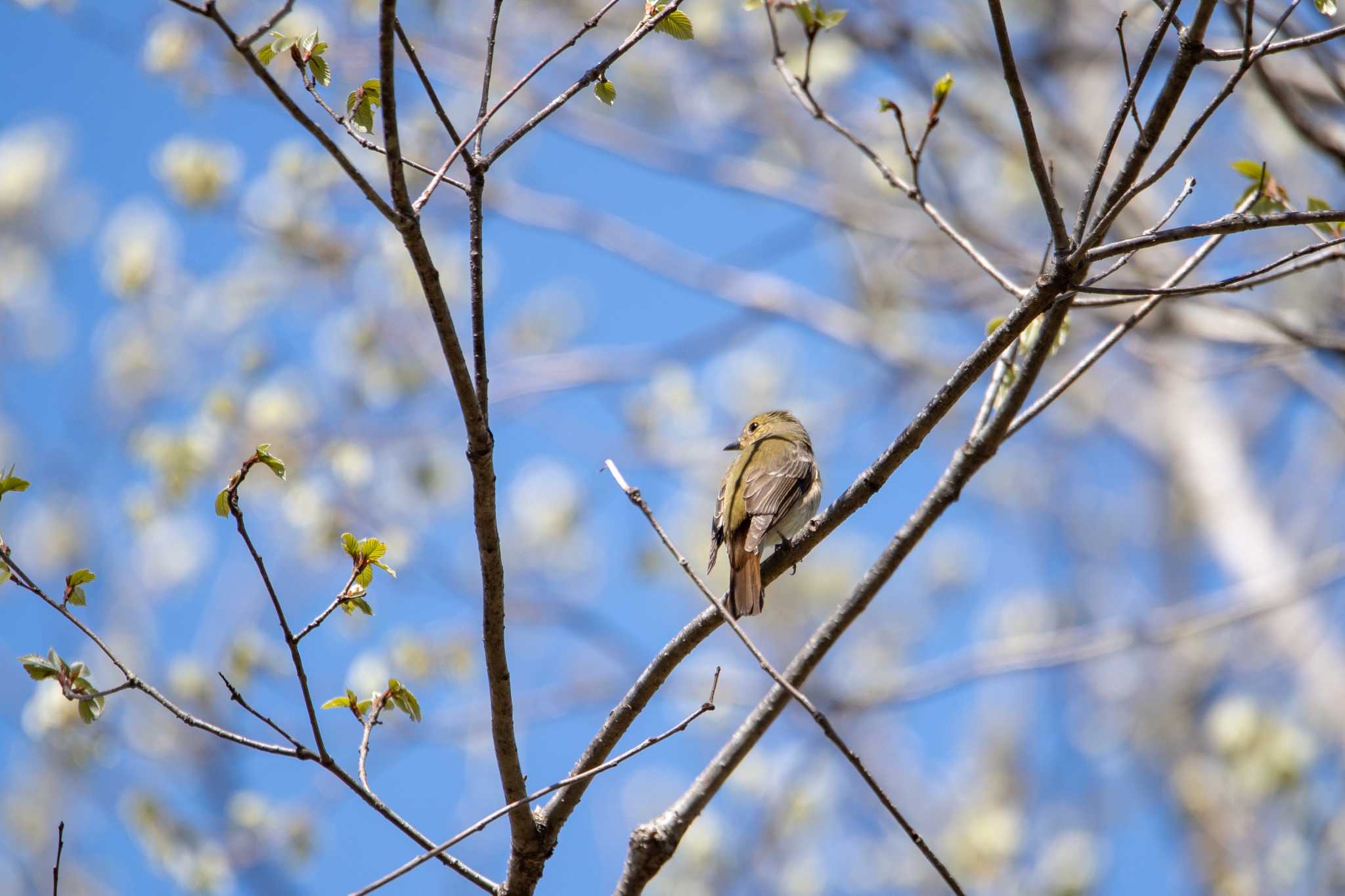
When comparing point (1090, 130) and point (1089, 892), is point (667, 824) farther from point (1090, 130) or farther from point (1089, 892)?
point (1090, 130)

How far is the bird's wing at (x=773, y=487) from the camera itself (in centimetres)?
511

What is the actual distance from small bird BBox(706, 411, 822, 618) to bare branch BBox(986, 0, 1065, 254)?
1997 mm

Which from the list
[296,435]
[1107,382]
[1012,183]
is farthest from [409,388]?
[1107,382]

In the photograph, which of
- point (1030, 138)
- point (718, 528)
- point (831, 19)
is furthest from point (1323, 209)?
point (718, 528)

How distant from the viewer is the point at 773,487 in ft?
17.5

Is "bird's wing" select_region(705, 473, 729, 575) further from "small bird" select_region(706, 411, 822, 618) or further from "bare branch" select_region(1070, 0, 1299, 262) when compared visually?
"bare branch" select_region(1070, 0, 1299, 262)

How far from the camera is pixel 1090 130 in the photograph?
37.7 feet

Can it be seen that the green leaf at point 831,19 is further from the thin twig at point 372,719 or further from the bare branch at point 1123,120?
the thin twig at point 372,719

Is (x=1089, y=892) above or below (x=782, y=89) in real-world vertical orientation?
below

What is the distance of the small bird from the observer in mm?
4930

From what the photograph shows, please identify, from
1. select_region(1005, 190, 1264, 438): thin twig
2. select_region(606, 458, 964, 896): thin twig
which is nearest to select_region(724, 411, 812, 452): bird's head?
select_region(1005, 190, 1264, 438): thin twig

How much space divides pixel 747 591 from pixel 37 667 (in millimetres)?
2411

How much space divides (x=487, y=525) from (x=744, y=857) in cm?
717

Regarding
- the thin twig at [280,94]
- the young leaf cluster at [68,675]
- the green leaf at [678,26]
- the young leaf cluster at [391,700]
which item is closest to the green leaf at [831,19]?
the green leaf at [678,26]
